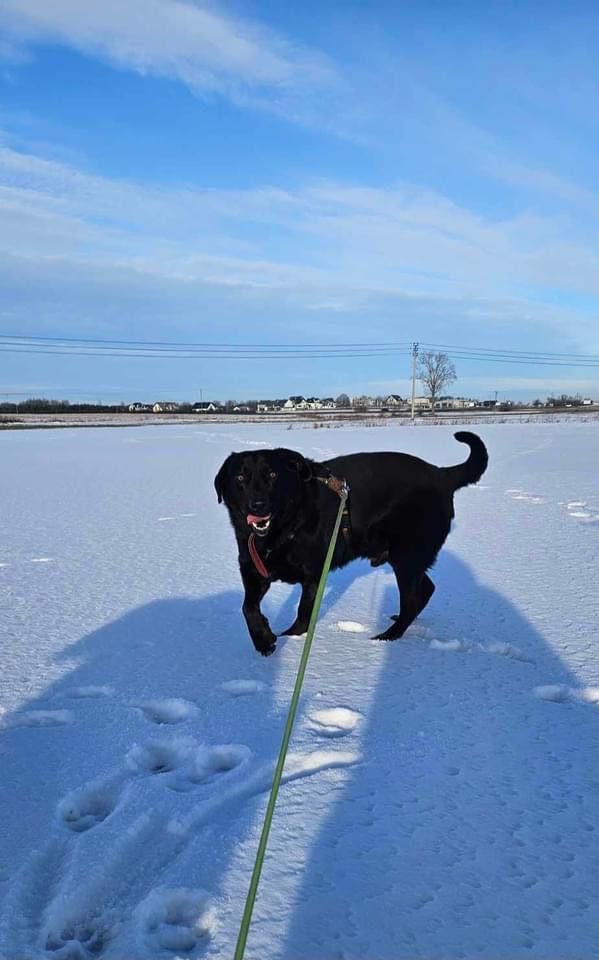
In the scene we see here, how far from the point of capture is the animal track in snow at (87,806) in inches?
74.6

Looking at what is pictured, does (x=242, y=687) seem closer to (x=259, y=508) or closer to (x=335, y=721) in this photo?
(x=335, y=721)

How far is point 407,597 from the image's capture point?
11.8 ft

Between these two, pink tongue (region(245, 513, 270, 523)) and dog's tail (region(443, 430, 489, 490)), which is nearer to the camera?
pink tongue (region(245, 513, 270, 523))

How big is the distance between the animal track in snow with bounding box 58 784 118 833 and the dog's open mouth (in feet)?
4.96

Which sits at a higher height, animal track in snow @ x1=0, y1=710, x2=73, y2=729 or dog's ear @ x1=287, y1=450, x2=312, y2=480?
dog's ear @ x1=287, y1=450, x2=312, y2=480

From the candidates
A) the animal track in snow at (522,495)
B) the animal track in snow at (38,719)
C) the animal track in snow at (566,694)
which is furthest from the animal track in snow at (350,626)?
the animal track in snow at (522,495)

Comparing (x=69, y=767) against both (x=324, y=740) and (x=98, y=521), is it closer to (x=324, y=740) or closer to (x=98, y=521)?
(x=324, y=740)

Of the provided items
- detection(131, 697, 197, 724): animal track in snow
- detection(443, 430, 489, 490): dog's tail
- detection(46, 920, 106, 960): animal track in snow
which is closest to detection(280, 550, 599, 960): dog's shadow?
detection(46, 920, 106, 960): animal track in snow

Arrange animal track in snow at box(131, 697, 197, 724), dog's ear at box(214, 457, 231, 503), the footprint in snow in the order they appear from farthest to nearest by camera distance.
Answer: dog's ear at box(214, 457, 231, 503) < the footprint in snow < animal track in snow at box(131, 697, 197, 724)

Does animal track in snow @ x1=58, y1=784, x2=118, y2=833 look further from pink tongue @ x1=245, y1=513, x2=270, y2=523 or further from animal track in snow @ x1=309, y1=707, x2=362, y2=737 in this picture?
pink tongue @ x1=245, y1=513, x2=270, y2=523

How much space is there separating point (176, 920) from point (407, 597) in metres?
2.29

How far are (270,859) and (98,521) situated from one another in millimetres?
5767

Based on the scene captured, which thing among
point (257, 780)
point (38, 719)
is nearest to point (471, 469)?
point (257, 780)

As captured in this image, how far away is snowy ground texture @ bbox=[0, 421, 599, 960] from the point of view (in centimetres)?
146
